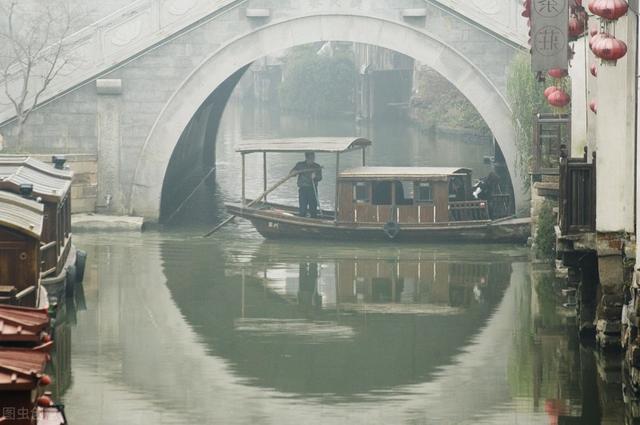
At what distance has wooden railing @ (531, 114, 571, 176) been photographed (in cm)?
2384

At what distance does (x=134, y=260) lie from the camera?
26609mm

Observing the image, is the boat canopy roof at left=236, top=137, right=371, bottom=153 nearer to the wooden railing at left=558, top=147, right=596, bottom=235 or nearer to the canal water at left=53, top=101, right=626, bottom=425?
the canal water at left=53, top=101, right=626, bottom=425

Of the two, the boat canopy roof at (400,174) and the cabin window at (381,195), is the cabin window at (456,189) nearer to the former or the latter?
the boat canopy roof at (400,174)

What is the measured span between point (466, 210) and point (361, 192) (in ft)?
6.45

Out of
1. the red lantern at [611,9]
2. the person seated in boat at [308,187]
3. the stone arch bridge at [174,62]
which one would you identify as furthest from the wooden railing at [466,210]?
the red lantern at [611,9]

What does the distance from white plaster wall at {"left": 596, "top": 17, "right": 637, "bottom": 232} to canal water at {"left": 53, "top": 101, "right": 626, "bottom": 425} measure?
176cm

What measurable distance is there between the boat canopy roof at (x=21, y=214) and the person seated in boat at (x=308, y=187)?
9.91m

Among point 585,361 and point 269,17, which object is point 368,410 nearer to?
point 585,361

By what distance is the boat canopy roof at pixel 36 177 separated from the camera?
69.4 ft

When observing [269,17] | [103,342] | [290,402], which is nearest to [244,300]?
[103,342]

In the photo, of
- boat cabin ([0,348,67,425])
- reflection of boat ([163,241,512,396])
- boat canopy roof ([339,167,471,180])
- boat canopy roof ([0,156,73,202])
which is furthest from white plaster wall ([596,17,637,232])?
boat canopy roof ([339,167,471,180])

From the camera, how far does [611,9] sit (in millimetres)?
15586

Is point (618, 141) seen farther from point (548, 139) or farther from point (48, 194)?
point (48, 194)

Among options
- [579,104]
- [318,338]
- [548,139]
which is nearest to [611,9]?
[318,338]
